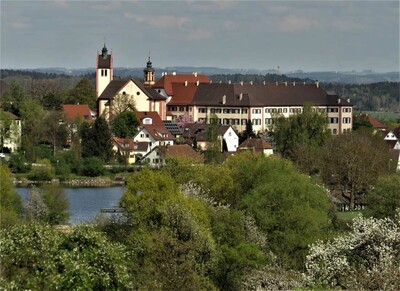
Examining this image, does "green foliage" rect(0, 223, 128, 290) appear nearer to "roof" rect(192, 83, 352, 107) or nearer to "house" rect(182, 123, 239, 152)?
"house" rect(182, 123, 239, 152)

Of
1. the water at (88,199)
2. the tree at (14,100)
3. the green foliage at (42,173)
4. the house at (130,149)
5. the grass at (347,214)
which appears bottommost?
the water at (88,199)

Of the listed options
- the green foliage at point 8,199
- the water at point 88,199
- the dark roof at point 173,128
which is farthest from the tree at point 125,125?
the green foliage at point 8,199

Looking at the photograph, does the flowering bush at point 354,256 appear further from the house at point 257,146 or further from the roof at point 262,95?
the roof at point 262,95

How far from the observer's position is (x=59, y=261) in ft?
36.8

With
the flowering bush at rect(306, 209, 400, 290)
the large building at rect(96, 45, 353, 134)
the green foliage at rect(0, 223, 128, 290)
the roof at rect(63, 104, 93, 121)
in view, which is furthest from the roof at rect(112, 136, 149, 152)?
the green foliage at rect(0, 223, 128, 290)

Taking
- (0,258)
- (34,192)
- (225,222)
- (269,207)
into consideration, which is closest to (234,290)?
(225,222)

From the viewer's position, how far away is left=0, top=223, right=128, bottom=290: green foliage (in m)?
10.9

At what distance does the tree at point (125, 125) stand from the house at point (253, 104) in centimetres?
602

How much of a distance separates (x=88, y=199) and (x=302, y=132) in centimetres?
956

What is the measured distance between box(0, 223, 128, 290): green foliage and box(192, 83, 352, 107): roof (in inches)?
1468

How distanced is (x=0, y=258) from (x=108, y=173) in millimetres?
25700

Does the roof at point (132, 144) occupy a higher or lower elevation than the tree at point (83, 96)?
lower

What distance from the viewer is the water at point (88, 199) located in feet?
84.1

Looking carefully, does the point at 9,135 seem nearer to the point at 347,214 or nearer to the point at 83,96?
the point at 83,96
